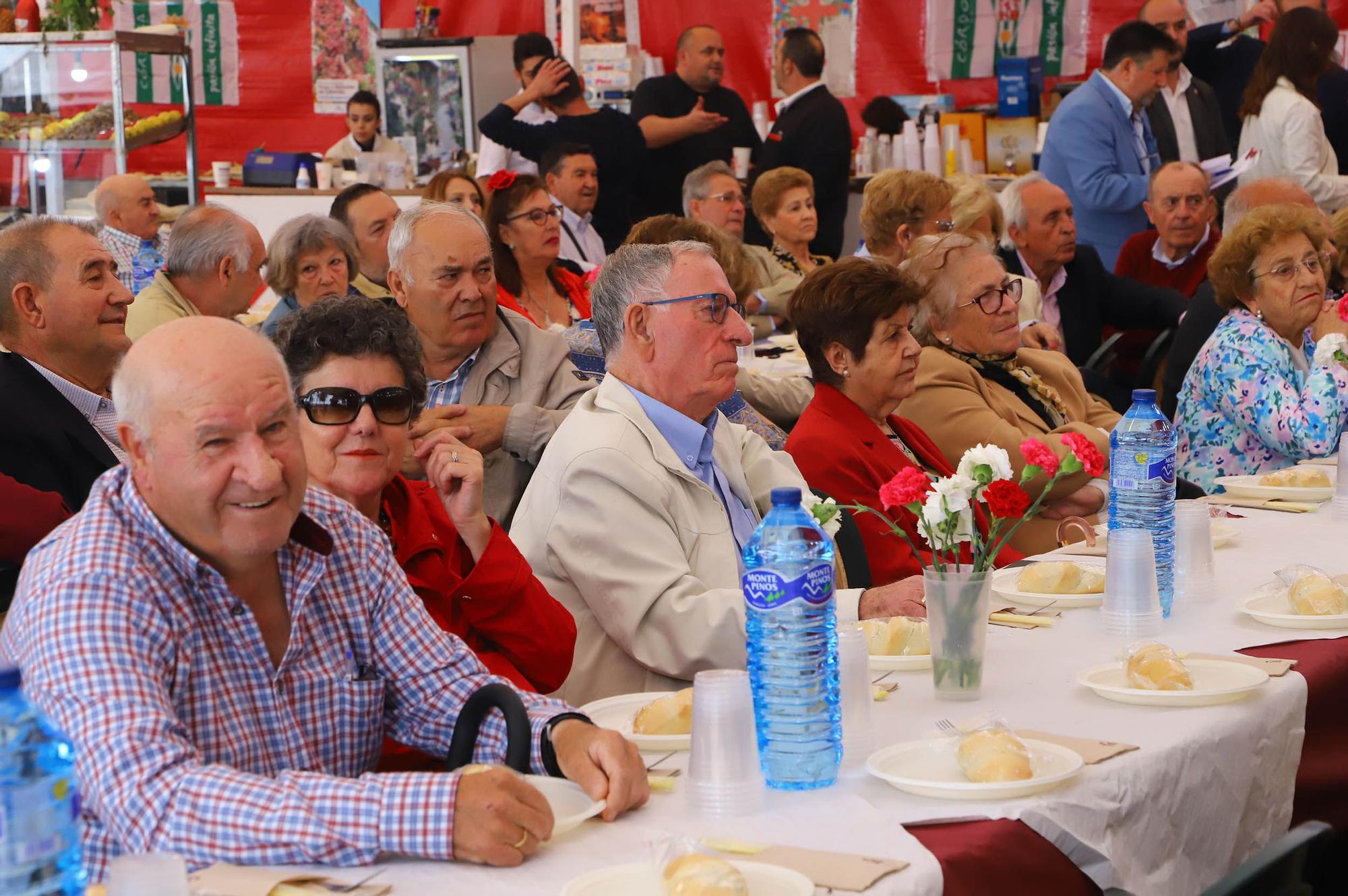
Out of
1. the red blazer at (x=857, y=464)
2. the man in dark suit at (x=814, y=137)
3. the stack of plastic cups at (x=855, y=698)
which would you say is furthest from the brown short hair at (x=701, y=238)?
the man in dark suit at (x=814, y=137)

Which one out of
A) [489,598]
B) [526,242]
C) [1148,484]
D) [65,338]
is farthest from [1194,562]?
[526,242]

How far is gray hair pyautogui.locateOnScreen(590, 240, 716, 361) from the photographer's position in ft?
9.35

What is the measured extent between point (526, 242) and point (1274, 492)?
265 centimetres

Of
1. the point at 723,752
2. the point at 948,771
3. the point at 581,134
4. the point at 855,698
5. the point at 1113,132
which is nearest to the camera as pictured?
the point at 723,752

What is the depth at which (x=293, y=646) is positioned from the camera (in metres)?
1.79

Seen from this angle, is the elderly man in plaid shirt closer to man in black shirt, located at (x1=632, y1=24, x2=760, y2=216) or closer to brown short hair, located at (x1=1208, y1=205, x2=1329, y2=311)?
brown short hair, located at (x1=1208, y1=205, x2=1329, y2=311)

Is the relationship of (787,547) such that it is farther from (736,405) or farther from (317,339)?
(736,405)

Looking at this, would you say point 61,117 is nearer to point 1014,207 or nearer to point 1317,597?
point 1014,207

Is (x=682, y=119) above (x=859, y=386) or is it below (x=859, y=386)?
above

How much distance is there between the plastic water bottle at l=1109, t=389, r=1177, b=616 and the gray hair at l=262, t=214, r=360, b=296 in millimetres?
3190

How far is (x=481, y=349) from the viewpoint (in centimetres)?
378

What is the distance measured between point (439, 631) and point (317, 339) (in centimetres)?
64

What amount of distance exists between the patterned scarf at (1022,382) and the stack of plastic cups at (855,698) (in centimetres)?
226

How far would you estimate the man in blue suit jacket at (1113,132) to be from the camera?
6.90 m
